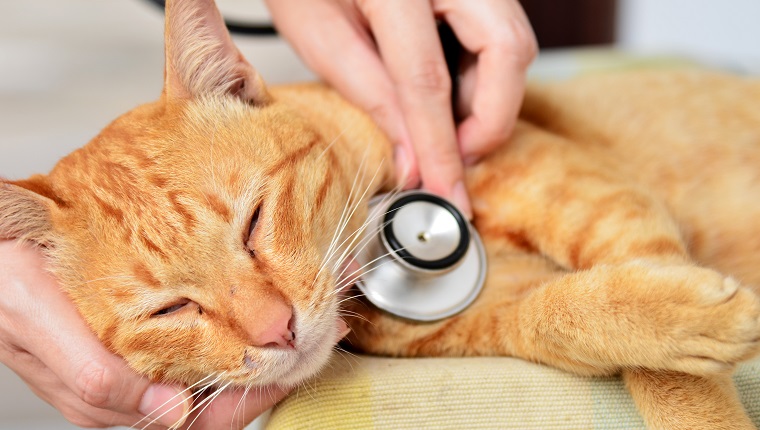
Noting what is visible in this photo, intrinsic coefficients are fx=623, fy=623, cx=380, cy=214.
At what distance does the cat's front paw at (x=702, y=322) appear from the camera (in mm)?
977

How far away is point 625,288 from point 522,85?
59 cm

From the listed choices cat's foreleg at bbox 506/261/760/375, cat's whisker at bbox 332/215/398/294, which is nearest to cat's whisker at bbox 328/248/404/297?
cat's whisker at bbox 332/215/398/294

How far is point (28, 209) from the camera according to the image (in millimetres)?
1195

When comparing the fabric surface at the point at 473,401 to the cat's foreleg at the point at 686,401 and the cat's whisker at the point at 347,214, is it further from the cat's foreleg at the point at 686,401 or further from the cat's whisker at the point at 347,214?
the cat's whisker at the point at 347,214

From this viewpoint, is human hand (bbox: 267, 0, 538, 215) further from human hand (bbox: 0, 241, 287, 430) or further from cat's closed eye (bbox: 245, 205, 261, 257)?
human hand (bbox: 0, 241, 287, 430)

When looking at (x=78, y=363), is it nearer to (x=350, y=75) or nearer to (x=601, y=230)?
(x=350, y=75)

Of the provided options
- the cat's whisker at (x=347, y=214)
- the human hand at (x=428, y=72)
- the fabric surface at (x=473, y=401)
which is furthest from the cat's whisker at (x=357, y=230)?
the fabric surface at (x=473, y=401)

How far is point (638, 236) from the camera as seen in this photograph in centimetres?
129

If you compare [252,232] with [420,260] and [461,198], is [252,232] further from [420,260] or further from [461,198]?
[461,198]

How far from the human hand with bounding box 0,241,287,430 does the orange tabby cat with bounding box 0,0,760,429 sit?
0.04 meters

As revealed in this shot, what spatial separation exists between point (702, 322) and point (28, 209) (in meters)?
1.22

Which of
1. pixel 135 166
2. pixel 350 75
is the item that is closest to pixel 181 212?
pixel 135 166

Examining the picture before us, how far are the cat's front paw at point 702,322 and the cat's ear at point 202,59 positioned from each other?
937 millimetres

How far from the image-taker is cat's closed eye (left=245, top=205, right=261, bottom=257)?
1.18 m
